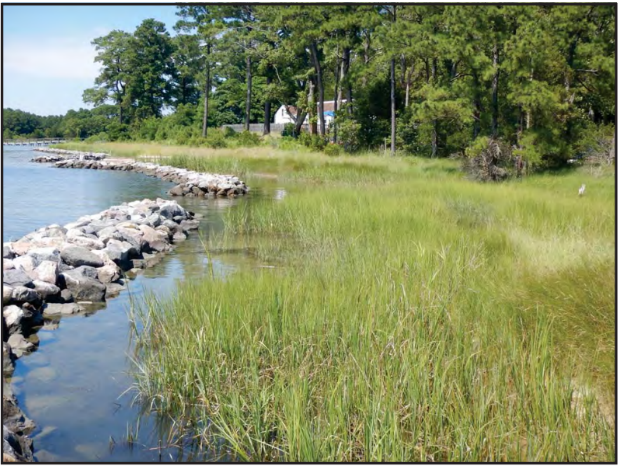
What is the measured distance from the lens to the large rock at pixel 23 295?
6012 mm

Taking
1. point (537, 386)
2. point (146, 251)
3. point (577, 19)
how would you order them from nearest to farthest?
point (537, 386)
point (146, 251)
point (577, 19)

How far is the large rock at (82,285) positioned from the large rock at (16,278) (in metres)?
0.56

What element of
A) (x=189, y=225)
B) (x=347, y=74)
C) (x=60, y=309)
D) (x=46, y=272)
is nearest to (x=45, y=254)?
(x=46, y=272)

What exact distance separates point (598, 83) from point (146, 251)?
16716 millimetres

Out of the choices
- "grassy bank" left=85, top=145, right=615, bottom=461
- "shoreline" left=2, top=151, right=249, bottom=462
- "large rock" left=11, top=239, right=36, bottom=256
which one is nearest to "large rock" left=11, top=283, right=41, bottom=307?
"shoreline" left=2, top=151, right=249, bottom=462

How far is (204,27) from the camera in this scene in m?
41.5

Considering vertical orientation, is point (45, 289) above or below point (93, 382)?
above

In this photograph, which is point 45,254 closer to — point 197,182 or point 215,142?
point 197,182

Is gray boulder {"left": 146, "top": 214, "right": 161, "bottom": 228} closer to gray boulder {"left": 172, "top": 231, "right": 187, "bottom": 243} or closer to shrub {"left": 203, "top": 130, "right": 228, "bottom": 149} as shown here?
gray boulder {"left": 172, "top": 231, "right": 187, "bottom": 243}

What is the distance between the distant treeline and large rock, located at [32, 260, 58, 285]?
15875 millimetres

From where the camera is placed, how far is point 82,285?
6.84m

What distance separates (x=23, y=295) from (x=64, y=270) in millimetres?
1247

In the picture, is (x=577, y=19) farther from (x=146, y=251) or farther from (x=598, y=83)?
(x=146, y=251)

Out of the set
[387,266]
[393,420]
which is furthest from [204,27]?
[393,420]
